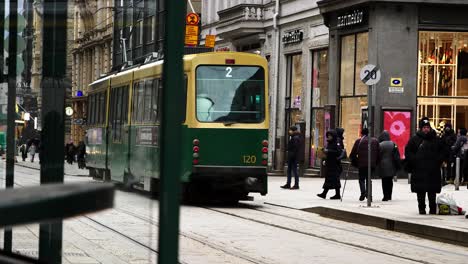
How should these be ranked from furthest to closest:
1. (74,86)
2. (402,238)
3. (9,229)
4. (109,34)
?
(402,238), (74,86), (109,34), (9,229)

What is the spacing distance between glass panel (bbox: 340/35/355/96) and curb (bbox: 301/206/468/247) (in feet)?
49.2

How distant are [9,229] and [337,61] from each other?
32.8 m

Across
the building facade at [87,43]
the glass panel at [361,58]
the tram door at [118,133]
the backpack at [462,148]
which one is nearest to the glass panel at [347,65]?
the glass panel at [361,58]

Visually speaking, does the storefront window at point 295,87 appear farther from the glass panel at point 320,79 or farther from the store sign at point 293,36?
the glass panel at point 320,79

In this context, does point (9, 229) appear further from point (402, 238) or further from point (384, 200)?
point (384, 200)

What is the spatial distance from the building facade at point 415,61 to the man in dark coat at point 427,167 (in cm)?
1385

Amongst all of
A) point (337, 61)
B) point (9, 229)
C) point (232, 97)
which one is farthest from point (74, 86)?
point (337, 61)

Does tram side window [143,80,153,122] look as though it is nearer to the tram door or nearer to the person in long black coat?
the tram door

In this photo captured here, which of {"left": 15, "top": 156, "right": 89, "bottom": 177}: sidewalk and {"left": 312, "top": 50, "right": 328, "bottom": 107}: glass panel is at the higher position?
{"left": 312, "top": 50, "right": 328, "bottom": 107}: glass panel

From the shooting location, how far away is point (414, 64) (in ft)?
106

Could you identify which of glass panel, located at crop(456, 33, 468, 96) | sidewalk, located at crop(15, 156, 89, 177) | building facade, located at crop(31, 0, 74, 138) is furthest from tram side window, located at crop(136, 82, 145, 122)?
glass panel, located at crop(456, 33, 468, 96)

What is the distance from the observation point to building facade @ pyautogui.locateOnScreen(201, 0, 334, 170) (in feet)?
121

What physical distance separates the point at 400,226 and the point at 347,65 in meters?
19.2

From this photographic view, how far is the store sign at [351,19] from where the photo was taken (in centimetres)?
3285
